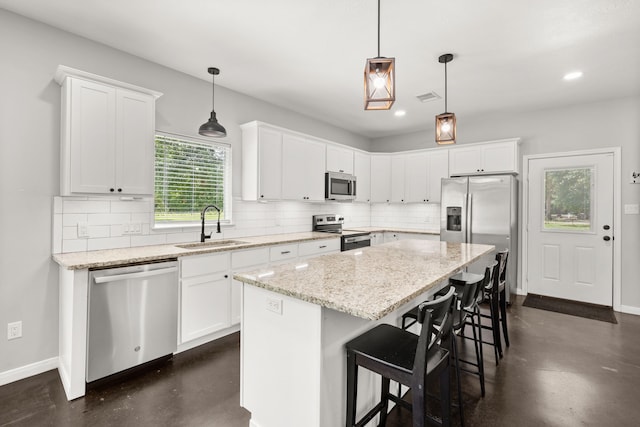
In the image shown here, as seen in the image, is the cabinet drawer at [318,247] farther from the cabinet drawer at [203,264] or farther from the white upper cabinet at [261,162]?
the cabinet drawer at [203,264]

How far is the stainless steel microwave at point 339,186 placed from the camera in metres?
4.75

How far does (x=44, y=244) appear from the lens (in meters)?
2.51

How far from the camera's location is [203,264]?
2.86 meters

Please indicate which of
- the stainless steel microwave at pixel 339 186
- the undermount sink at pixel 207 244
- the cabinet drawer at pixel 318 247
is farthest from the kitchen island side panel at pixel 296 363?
the stainless steel microwave at pixel 339 186

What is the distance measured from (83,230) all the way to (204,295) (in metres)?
1.18

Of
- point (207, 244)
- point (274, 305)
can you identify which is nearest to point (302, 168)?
point (207, 244)

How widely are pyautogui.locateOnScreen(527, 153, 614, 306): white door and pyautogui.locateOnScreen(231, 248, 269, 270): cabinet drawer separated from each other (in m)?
3.98

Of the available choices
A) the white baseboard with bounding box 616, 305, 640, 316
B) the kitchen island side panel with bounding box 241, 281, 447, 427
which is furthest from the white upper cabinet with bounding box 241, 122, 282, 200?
the white baseboard with bounding box 616, 305, 640, 316

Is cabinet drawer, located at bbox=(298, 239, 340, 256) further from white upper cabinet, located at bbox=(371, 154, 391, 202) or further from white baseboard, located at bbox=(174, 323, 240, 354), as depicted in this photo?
white upper cabinet, located at bbox=(371, 154, 391, 202)

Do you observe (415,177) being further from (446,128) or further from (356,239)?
(446,128)

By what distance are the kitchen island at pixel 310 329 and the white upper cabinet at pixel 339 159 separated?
120 inches

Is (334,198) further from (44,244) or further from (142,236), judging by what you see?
(44,244)

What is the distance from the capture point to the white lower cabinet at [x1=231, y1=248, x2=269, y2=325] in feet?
10.3

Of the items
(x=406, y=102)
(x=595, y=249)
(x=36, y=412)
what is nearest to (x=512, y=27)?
(x=406, y=102)
